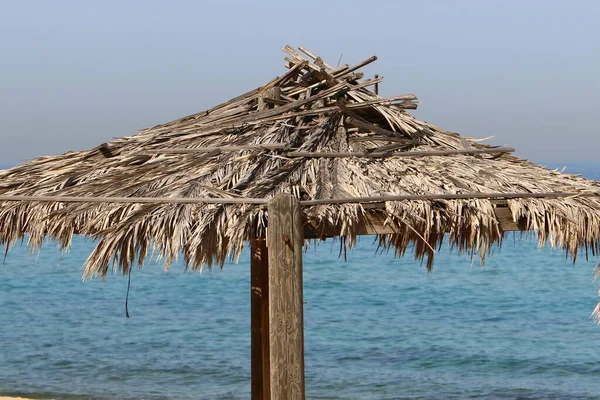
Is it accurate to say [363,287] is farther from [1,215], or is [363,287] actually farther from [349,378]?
[1,215]

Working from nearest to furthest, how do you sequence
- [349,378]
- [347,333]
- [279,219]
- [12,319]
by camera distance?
[279,219] < [349,378] < [347,333] < [12,319]

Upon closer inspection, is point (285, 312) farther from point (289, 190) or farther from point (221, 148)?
point (221, 148)

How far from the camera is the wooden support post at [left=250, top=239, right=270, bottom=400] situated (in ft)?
16.8

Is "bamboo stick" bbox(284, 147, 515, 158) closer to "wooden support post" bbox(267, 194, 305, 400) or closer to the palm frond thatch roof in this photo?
the palm frond thatch roof

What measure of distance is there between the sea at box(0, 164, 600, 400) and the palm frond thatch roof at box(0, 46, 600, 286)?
17.2ft

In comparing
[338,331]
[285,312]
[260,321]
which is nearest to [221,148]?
[285,312]

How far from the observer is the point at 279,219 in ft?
11.9

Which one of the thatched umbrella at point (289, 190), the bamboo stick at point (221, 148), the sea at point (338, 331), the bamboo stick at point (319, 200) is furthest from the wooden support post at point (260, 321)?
the sea at point (338, 331)

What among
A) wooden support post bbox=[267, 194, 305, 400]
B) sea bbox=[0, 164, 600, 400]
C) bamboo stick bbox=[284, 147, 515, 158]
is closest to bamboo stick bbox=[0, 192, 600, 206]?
wooden support post bbox=[267, 194, 305, 400]

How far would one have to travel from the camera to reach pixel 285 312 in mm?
3676

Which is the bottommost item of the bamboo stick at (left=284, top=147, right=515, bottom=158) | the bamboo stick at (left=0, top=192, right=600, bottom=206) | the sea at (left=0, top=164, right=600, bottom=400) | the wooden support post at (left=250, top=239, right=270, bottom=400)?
the sea at (left=0, top=164, right=600, bottom=400)

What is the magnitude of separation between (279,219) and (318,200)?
200 millimetres

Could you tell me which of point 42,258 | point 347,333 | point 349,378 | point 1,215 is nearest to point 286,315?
point 1,215

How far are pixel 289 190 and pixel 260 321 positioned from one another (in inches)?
66.4
